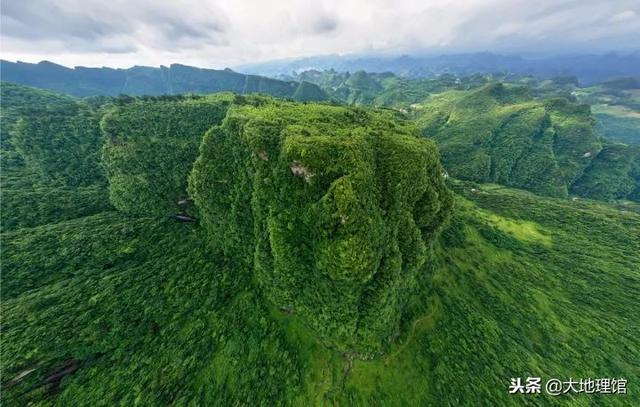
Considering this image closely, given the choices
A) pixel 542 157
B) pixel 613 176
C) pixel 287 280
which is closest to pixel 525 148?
pixel 542 157

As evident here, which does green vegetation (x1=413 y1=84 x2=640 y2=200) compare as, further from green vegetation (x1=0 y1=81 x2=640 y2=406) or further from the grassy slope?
the grassy slope

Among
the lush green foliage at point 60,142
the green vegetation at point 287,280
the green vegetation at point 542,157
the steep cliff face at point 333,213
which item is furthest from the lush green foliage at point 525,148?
the lush green foliage at point 60,142

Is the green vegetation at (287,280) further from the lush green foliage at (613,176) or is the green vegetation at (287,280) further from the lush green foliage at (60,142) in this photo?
the lush green foliage at (613,176)

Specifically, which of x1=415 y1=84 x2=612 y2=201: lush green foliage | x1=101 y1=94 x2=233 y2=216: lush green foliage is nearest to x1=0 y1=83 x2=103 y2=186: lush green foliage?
x1=101 y1=94 x2=233 y2=216: lush green foliage

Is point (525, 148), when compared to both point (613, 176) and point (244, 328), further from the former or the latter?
point (244, 328)

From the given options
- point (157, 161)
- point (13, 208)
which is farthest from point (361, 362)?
point (13, 208)
